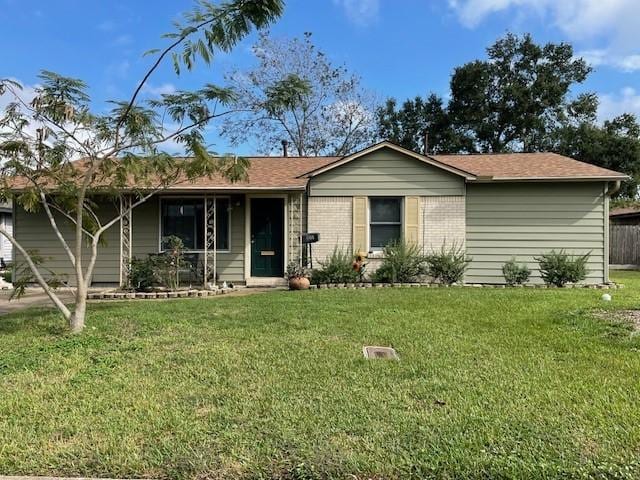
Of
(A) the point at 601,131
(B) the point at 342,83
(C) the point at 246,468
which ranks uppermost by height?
(B) the point at 342,83

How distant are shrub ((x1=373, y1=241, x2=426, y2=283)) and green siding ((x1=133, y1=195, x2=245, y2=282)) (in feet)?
11.6

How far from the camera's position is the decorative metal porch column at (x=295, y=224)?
12477 millimetres

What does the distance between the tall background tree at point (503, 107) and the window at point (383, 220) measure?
73.5 ft

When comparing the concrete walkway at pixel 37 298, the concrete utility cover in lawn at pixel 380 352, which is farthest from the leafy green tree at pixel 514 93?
the concrete utility cover in lawn at pixel 380 352

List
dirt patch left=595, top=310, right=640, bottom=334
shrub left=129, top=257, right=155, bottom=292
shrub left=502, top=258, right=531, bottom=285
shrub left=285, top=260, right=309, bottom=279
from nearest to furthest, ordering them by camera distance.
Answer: dirt patch left=595, top=310, right=640, bottom=334 < shrub left=129, top=257, right=155, bottom=292 < shrub left=285, top=260, right=309, bottom=279 < shrub left=502, top=258, right=531, bottom=285

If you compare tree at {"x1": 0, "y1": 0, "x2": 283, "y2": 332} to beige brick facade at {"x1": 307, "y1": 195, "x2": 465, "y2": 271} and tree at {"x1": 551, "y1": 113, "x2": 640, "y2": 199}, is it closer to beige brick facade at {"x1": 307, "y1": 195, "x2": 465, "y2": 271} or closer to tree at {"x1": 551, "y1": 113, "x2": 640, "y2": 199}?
beige brick facade at {"x1": 307, "y1": 195, "x2": 465, "y2": 271}

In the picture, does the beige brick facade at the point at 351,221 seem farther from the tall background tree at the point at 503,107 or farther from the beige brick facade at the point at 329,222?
the tall background tree at the point at 503,107

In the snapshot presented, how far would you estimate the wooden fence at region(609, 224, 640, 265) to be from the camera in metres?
21.3

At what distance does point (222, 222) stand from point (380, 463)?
10.5 meters

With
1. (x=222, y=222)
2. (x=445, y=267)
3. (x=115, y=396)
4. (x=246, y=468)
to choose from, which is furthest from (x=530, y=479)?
(x=222, y=222)

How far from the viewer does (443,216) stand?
12438 mm

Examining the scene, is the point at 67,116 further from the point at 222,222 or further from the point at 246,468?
the point at 222,222

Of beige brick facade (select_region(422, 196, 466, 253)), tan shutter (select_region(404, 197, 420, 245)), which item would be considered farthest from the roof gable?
tan shutter (select_region(404, 197, 420, 245))

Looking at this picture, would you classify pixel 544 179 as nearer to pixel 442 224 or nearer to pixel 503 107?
pixel 442 224
